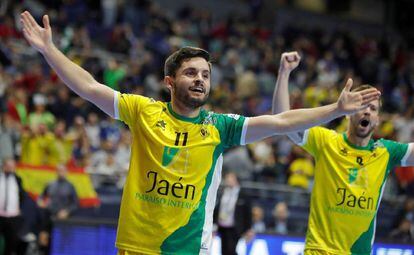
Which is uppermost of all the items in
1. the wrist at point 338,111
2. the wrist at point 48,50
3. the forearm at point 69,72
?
the wrist at point 48,50

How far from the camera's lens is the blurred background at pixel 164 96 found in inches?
628

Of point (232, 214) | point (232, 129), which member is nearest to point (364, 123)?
point (232, 129)

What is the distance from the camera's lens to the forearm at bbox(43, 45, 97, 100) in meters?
6.08

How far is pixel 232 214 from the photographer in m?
15.6

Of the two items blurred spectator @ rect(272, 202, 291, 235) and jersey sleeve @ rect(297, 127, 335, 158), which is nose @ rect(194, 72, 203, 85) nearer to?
jersey sleeve @ rect(297, 127, 335, 158)

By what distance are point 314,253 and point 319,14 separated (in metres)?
28.8

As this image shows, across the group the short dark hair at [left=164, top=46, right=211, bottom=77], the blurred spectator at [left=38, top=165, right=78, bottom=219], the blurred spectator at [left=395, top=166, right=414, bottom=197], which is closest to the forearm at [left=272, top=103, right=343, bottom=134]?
the short dark hair at [left=164, top=46, right=211, bottom=77]

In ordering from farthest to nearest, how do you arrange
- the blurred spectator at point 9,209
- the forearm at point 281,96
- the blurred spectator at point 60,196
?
the blurred spectator at point 60,196, the blurred spectator at point 9,209, the forearm at point 281,96

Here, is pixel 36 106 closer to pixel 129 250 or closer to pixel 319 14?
pixel 129 250

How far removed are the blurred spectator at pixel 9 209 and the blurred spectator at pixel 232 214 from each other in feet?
12.1

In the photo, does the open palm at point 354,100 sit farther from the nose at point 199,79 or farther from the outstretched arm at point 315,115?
the nose at point 199,79

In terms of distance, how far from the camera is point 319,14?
118 feet

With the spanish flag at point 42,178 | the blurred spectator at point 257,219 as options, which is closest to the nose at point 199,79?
the blurred spectator at point 257,219

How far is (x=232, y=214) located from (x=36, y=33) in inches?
393
